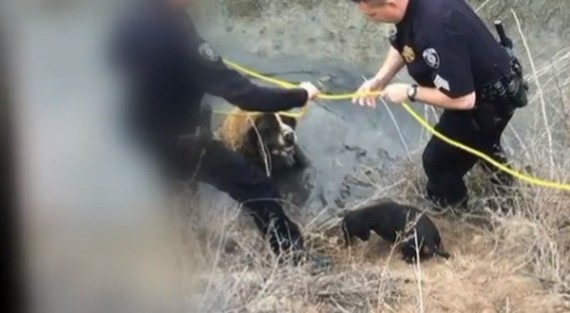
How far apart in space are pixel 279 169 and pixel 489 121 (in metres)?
0.34

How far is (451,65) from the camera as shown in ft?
6.70

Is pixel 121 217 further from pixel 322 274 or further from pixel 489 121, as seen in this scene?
pixel 489 121

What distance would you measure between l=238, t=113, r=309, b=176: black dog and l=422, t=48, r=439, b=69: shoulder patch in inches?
9.1

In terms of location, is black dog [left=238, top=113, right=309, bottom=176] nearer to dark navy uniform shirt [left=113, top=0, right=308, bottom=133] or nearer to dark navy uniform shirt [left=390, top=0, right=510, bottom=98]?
dark navy uniform shirt [left=113, top=0, right=308, bottom=133]

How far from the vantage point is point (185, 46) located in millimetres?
2016

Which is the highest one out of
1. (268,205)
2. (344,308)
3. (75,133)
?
(75,133)

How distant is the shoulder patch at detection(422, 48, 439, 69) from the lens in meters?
2.04

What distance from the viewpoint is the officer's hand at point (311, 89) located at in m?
2.08

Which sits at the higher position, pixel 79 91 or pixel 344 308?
pixel 79 91

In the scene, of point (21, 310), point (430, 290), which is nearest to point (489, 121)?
point (430, 290)

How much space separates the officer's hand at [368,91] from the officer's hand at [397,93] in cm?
2

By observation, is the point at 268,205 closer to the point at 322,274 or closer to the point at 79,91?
the point at 322,274

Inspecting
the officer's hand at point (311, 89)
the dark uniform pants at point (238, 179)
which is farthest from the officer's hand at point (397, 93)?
the dark uniform pants at point (238, 179)

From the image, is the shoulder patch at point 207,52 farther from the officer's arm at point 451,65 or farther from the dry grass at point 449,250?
the officer's arm at point 451,65
